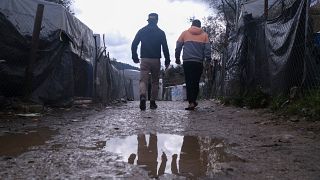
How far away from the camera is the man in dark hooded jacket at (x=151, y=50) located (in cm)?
935

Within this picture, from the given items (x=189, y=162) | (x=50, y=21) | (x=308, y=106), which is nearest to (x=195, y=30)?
(x=50, y=21)

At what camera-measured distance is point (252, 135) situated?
4656 millimetres

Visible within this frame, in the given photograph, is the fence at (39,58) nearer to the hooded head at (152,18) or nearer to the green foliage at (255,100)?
the hooded head at (152,18)

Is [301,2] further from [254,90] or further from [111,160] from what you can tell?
[111,160]

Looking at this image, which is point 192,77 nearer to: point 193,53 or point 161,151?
point 193,53

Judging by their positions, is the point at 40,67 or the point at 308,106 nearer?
the point at 308,106

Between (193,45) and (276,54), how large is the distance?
2077mm

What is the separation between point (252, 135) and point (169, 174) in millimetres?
2034

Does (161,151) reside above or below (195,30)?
below

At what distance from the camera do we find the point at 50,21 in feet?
35.0

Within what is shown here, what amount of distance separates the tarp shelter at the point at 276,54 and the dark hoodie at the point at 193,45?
3.41ft

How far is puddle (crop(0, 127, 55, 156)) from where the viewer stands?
369 centimetres

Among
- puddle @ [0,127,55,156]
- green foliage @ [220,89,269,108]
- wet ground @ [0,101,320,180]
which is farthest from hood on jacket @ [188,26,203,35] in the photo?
puddle @ [0,127,55,156]

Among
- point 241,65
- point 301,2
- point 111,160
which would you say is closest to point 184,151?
point 111,160
